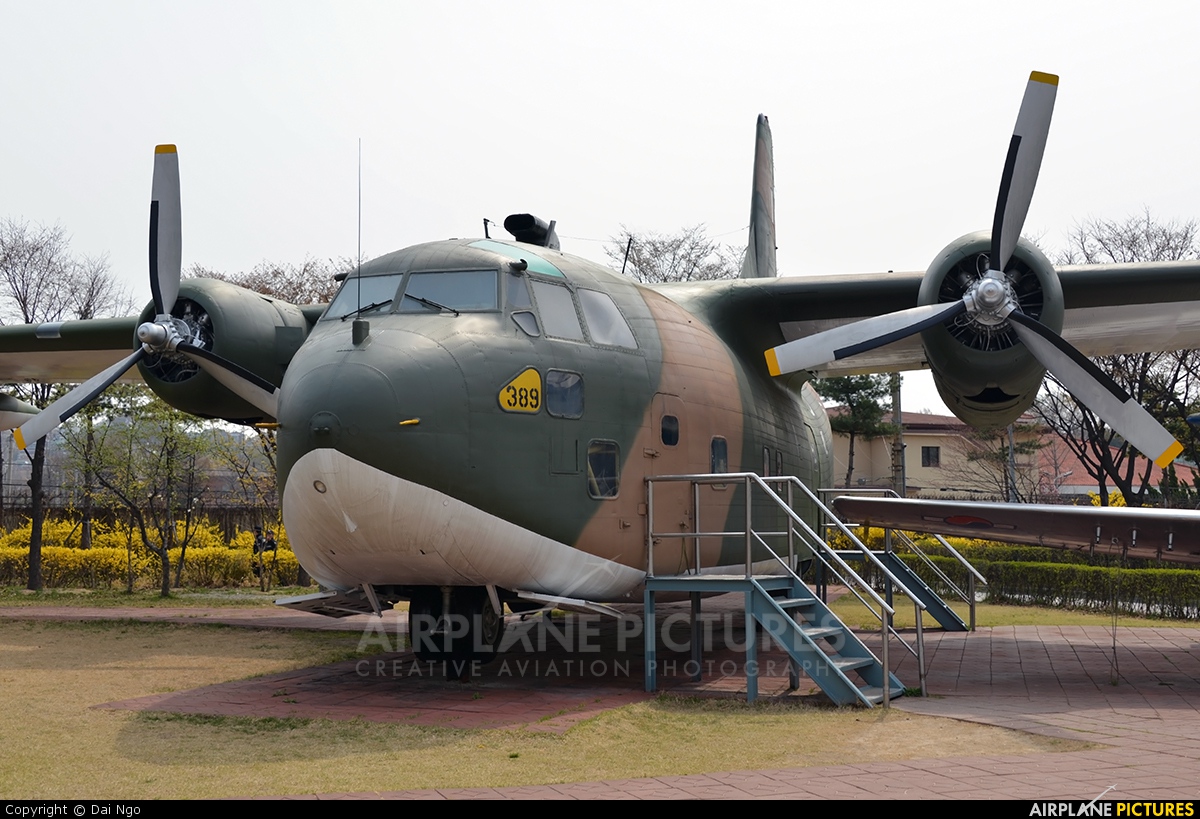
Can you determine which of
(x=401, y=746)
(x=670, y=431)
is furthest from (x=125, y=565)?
(x=401, y=746)

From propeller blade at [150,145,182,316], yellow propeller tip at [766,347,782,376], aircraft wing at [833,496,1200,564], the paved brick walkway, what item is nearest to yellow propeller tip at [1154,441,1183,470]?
aircraft wing at [833,496,1200,564]

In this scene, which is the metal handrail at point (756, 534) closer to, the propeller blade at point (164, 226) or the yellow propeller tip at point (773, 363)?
the yellow propeller tip at point (773, 363)

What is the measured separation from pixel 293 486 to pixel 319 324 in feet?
6.81

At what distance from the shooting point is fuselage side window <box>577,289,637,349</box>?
11227 millimetres

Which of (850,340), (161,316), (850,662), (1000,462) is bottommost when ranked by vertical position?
(850,662)

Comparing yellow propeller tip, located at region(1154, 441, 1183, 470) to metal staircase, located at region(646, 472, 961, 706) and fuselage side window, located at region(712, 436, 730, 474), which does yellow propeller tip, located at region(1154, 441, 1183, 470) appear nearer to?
metal staircase, located at region(646, 472, 961, 706)

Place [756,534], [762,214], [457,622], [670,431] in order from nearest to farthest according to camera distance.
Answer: [457,622]
[756,534]
[670,431]
[762,214]

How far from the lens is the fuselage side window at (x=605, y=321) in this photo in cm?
1123

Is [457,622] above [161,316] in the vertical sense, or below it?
below

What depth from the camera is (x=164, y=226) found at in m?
13.9

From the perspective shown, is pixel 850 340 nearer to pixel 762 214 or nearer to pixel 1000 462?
pixel 762 214

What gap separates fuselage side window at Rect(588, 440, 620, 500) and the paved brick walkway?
1989 mm

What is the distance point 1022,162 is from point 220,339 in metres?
9.98

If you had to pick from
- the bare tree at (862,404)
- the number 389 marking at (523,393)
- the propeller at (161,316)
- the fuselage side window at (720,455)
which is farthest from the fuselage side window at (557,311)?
the bare tree at (862,404)
